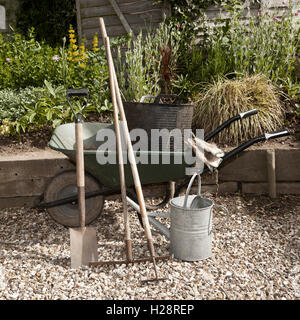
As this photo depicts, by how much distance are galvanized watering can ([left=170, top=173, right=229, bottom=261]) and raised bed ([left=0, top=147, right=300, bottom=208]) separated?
931 mm

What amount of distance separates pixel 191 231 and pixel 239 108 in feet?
5.56

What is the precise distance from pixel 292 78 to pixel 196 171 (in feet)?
7.89

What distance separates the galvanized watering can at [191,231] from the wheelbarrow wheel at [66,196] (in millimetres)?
687

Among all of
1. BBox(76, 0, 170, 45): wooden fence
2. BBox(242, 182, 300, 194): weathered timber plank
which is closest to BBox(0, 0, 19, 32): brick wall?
BBox(76, 0, 170, 45): wooden fence

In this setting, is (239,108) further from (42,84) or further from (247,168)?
(42,84)

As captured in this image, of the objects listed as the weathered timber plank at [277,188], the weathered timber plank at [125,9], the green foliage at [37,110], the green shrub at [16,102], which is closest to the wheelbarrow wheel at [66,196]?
the green foliage at [37,110]

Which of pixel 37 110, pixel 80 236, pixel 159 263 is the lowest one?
pixel 159 263

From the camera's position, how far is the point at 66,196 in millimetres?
3189

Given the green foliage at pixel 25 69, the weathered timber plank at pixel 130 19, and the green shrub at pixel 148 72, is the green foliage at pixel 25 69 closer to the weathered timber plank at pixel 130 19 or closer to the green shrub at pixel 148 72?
the green shrub at pixel 148 72

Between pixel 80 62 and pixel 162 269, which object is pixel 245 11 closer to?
pixel 80 62

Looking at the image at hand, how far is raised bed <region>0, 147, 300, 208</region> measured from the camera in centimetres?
357

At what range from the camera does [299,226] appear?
3.32 m

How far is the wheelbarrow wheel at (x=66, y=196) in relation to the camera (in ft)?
10.4

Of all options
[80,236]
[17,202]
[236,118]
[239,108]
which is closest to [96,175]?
[80,236]
